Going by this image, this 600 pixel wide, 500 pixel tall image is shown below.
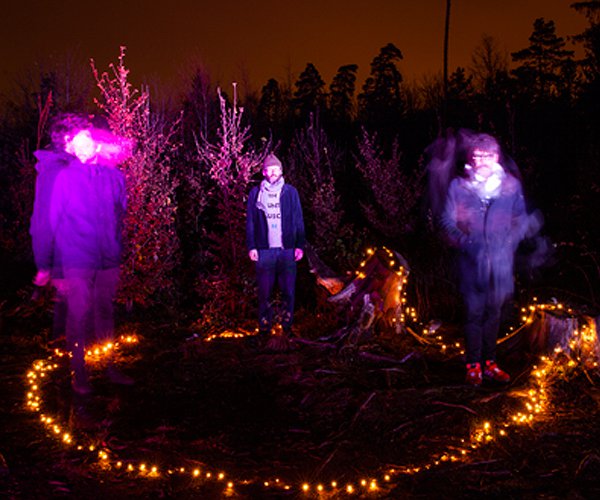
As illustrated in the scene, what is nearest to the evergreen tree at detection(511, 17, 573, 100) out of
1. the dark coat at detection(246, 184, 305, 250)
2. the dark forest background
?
the dark forest background

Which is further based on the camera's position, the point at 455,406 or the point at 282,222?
the point at 282,222

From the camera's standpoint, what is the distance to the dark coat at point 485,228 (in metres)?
4.81

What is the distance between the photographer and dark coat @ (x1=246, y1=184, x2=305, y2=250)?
21.1 ft

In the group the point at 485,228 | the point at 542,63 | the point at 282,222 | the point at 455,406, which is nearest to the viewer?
the point at 455,406

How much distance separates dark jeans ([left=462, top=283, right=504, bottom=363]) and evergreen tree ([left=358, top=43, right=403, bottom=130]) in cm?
2524

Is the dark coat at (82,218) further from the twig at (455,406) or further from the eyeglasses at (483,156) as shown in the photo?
the eyeglasses at (483,156)

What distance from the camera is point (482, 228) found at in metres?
4.84

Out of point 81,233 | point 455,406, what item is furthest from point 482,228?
point 81,233

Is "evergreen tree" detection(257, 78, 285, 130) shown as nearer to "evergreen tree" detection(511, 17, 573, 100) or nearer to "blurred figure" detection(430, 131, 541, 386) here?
"evergreen tree" detection(511, 17, 573, 100)

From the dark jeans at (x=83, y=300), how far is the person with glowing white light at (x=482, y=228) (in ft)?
9.22

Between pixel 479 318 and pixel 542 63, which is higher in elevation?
pixel 542 63

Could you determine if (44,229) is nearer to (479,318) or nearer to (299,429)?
(299,429)

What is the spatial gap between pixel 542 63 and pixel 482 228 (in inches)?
995

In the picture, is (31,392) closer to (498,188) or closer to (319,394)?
(319,394)
